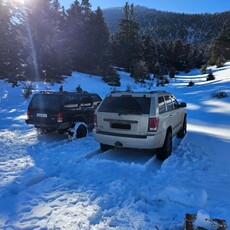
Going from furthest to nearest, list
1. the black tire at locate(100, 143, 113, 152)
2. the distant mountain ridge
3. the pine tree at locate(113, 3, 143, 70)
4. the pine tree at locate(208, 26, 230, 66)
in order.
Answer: the distant mountain ridge < the pine tree at locate(208, 26, 230, 66) < the pine tree at locate(113, 3, 143, 70) < the black tire at locate(100, 143, 113, 152)

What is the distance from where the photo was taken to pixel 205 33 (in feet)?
552

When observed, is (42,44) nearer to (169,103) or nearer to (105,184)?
(169,103)

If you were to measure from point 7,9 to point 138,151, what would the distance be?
570 inches

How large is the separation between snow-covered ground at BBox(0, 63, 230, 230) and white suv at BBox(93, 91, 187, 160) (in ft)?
1.66

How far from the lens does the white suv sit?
6.67 meters

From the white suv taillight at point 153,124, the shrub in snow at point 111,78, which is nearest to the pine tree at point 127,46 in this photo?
the shrub in snow at point 111,78

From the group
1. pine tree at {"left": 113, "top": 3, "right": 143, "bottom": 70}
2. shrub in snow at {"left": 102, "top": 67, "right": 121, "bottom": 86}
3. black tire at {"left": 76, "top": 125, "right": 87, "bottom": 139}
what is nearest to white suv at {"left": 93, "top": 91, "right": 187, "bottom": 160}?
black tire at {"left": 76, "top": 125, "right": 87, "bottom": 139}

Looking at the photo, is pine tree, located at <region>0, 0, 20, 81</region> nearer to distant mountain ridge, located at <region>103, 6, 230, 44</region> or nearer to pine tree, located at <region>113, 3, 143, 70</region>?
pine tree, located at <region>113, 3, 143, 70</region>

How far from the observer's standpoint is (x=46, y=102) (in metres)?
9.25

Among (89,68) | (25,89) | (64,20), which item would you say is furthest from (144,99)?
(64,20)

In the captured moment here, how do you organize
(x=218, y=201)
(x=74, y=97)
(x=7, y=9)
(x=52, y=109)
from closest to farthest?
(x=218, y=201) → (x=52, y=109) → (x=74, y=97) → (x=7, y=9)

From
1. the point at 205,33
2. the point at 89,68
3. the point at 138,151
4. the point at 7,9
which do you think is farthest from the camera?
the point at 205,33

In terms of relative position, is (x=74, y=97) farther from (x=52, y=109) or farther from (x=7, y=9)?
(x=7, y=9)

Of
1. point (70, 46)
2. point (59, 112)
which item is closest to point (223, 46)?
point (70, 46)
